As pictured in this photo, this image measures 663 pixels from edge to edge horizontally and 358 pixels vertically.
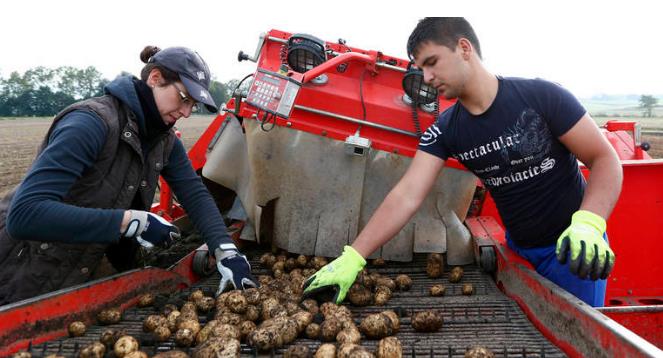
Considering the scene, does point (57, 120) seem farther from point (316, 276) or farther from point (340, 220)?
point (340, 220)

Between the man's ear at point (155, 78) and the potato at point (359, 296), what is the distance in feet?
5.09

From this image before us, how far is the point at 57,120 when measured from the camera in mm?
2410

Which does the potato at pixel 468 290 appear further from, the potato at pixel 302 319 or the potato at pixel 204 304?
the potato at pixel 204 304

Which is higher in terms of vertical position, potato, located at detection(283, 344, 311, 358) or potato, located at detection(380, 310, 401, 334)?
potato, located at detection(283, 344, 311, 358)

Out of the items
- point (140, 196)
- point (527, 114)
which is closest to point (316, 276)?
point (140, 196)

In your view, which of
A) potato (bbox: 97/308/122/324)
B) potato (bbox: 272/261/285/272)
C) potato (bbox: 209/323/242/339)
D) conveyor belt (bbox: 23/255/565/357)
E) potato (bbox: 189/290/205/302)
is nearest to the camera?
conveyor belt (bbox: 23/255/565/357)

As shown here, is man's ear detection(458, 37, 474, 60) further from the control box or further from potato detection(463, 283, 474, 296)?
potato detection(463, 283, 474, 296)

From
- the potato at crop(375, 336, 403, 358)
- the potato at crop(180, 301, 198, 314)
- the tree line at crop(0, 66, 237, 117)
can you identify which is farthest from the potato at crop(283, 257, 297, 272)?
the tree line at crop(0, 66, 237, 117)

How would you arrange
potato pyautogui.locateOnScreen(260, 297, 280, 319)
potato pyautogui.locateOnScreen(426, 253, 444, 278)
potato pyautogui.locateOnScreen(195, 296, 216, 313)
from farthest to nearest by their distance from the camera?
potato pyautogui.locateOnScreen(426, 253, 444, 278) < potato pyautogui.locateOnScreen(195, 296, 216, 313) < potato pyautogui.locateOnScreen(260, 297, 280, 319)

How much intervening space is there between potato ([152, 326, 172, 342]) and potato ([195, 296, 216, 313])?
365 millimetres

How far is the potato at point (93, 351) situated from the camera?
2012 mm

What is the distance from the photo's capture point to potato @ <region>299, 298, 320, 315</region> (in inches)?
101

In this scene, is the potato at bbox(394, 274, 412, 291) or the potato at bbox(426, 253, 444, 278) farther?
the potato at bbox(426, 253, 444, 278)

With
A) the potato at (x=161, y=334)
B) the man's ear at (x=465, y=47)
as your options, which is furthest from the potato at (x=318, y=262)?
the man's ear at (x=465, y=47)
